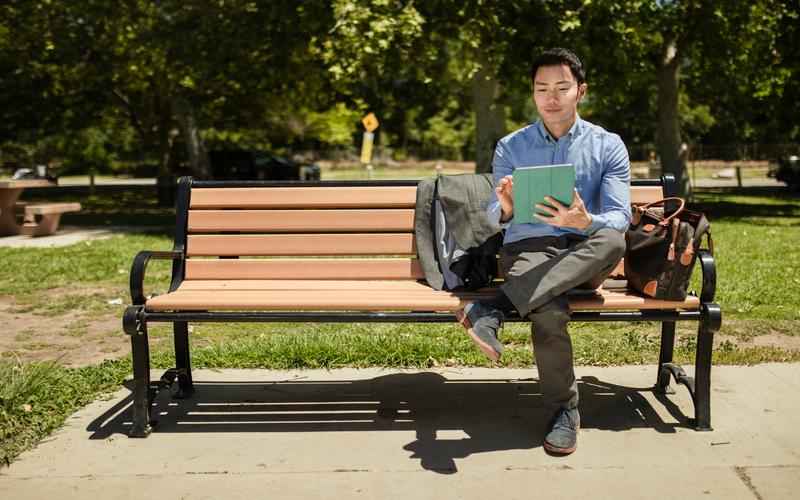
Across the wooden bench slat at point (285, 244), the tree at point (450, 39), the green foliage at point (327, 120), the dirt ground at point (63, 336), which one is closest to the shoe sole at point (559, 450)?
the wooden bench slat at point (285, 244)

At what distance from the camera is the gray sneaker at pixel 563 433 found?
3.61 metres

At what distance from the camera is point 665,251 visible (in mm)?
3775

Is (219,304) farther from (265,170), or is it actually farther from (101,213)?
(265,170)

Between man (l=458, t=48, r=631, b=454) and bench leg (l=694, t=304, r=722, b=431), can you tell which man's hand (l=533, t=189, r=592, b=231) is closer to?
man (l=458, t=48, r=631, b=454)

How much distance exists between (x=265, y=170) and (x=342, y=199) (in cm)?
2686

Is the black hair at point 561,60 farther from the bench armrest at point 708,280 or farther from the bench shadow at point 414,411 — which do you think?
the bench shadow at point 414,411

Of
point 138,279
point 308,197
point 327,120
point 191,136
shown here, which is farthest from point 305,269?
point 327,120

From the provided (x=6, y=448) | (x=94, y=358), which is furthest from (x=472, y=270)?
(x=94, y=358)

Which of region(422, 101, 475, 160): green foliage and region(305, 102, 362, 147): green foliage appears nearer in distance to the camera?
region(305, 102, 362, 147): green foliage

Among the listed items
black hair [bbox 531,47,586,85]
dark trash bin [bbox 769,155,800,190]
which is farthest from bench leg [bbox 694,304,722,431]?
dark trash bin [bbox 769,155,800,190]

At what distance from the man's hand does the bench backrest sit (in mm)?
1126

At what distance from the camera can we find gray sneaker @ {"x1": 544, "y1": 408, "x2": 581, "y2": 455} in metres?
3.61

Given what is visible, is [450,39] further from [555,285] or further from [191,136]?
[555,285]

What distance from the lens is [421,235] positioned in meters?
4.39
